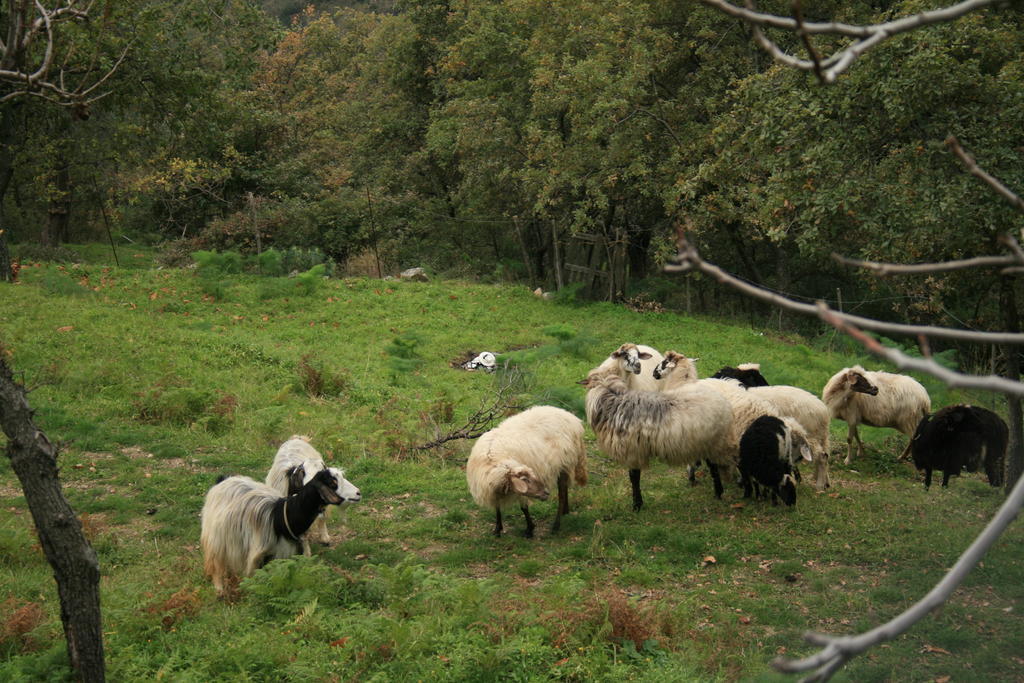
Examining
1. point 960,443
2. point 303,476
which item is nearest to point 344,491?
point 303,476

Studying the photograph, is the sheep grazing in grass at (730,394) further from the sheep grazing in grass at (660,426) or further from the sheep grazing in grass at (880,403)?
the sheep grazing in grass at (880,403)

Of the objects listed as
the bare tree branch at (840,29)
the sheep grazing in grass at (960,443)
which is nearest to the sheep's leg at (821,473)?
the sheep grazing in grass at (960,443)

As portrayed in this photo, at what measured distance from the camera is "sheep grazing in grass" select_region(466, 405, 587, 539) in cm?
840

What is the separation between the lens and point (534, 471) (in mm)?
8750

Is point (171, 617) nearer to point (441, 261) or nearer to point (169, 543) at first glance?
point (169, 543)

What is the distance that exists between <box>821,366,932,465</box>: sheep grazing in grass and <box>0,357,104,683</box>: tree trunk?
955cm

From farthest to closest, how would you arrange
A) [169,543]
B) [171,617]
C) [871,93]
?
[871,93] < [169,543] < [171,617]

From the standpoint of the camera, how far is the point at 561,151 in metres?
21.4

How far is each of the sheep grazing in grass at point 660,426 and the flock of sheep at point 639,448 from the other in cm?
1

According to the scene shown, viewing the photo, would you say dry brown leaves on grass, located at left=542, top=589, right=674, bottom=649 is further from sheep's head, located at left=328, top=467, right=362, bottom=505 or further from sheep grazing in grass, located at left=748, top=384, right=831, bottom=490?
sheep grazing in grass, located at left=748, top=384, right=831, bottom=490

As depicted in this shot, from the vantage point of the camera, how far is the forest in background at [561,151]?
375 inches

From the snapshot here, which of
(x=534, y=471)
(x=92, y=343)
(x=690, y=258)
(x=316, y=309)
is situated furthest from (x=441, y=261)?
(x=690, y=258)

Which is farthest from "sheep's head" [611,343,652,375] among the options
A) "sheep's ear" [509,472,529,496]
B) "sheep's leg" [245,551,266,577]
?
"sheep's leg" [245,551,266,577]

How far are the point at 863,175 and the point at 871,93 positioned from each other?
89cm
